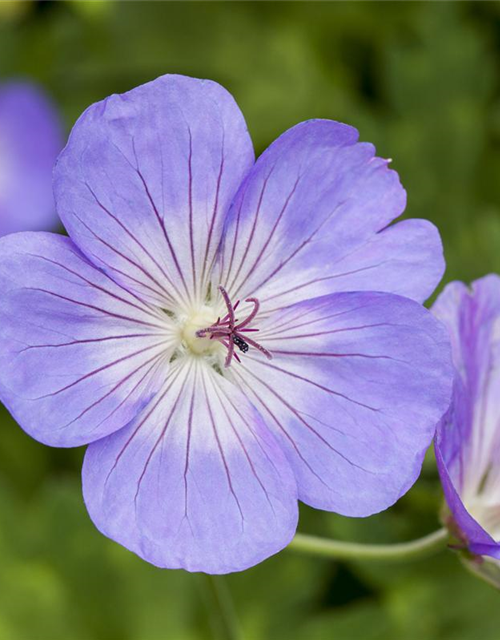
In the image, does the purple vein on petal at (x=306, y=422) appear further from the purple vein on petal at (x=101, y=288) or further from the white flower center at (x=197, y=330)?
the purple vein on petal at (x=101, y=288)

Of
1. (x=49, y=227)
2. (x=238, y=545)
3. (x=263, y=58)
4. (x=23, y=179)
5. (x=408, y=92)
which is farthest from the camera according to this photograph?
(x=23, y=179)

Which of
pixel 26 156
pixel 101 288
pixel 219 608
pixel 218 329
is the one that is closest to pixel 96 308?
pixel 101 288

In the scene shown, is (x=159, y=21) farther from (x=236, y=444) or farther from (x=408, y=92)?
(x=236, y=444)

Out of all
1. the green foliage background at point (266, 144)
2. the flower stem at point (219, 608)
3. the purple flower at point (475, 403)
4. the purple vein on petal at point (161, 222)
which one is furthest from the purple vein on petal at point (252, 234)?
the green foliage background at point (266, 144)

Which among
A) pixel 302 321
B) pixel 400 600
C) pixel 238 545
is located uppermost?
pixel 302 321

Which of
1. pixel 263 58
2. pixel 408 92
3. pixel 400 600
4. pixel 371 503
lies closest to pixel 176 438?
pixel 371 503

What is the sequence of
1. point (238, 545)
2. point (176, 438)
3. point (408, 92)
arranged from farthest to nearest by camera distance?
point (408, 92) < point (176, 438) < point (238, 545)

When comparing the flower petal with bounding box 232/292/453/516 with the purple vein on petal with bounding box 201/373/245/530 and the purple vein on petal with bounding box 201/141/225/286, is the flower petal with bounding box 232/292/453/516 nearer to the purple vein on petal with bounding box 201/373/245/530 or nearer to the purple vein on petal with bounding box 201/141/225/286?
the purple vein on petal with bounding box 201/373/245/530
